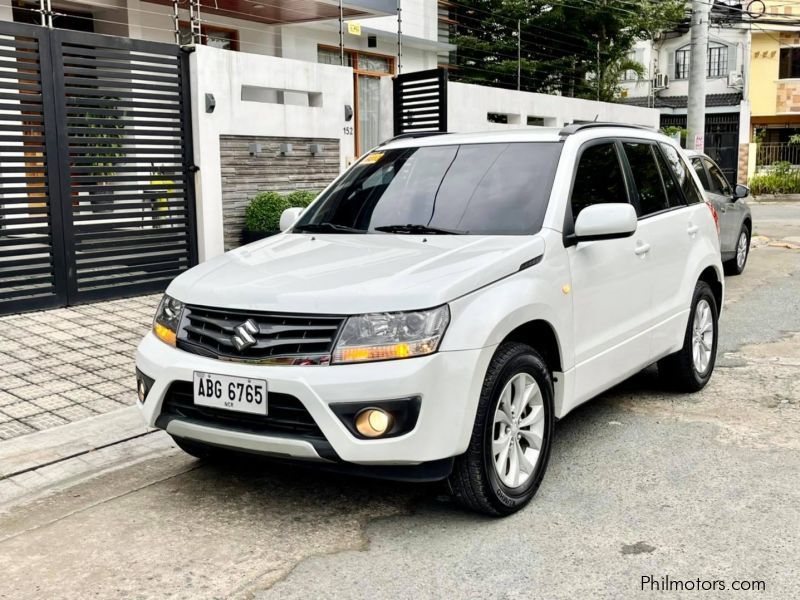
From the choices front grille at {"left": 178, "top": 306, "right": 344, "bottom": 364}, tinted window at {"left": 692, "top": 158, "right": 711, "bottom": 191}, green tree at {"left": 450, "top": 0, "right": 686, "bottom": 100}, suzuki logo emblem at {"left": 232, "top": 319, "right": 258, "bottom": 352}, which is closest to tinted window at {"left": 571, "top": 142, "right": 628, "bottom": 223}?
front grille at {"left": 178, "top": 306, "right": 344, "bottom": 364}

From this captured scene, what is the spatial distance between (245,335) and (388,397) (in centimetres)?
69

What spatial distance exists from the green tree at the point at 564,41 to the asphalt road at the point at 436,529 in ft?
61.8

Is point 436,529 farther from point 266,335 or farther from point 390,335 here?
point 266,335

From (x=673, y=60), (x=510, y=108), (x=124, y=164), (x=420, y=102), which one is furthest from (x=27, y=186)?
(x=673, y=60)

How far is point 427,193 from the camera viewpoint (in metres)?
4.86

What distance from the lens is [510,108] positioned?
17344 mm

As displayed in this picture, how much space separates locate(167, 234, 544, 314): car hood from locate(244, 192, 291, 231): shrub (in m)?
6.38

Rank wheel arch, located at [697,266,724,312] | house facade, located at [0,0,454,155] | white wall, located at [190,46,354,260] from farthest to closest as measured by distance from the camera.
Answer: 1. house facade, located at [0,0,454,155]
2. white wall, located at [190,46,354,260]
3. wheel arch, located at [697,266,724,312]

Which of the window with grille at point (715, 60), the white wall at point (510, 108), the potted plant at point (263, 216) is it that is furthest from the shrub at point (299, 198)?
the window with grille at point (715, 60)

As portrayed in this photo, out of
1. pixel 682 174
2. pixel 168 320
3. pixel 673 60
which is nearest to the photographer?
pixel 168 320

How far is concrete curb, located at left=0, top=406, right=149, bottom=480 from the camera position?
4848 millimetres

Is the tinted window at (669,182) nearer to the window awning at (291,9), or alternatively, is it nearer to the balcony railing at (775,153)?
the window awning at (291,9)

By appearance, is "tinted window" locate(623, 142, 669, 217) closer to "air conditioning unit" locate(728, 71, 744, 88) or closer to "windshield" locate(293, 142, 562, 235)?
"windshield" locate(293, 142, 562, 235)

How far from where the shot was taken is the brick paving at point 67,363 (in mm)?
5711
